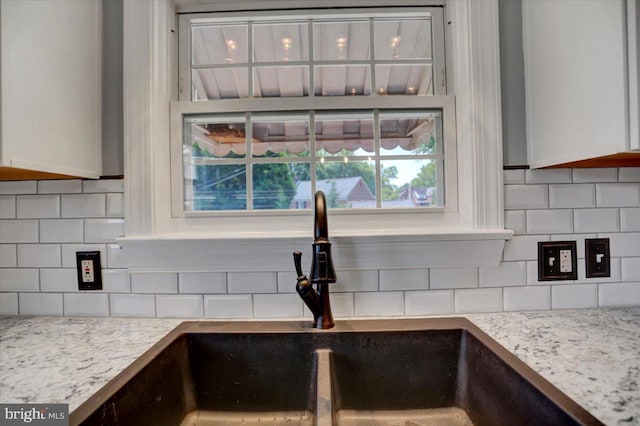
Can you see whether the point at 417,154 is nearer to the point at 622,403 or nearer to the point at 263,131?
the point at 263,131

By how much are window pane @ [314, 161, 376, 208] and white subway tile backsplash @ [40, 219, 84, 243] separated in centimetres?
81

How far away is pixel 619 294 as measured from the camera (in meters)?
0.98

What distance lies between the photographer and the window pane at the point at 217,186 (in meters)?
1.11

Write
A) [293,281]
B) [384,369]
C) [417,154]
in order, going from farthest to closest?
[417,154]
[293,281]
[384,369]

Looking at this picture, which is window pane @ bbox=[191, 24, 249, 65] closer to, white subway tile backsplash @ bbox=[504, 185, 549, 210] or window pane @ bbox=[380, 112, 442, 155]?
window pane @ bbox=[380, 112, 442, 155]

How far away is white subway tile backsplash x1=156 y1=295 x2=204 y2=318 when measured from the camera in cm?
97

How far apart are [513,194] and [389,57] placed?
662mm

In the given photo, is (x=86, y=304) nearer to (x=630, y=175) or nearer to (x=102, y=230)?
(x=102, y=230)

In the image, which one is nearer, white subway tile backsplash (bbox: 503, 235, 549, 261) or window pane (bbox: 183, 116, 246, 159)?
white subway tile backsplash (bbox: 503, 235, 549, 261)

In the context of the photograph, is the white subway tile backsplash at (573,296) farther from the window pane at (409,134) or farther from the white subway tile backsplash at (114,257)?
the white subway tile backsplash at (114,257)

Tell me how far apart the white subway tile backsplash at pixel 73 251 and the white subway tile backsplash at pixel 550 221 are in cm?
140

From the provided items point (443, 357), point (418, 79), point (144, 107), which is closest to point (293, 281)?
Answer: point (443, 357)

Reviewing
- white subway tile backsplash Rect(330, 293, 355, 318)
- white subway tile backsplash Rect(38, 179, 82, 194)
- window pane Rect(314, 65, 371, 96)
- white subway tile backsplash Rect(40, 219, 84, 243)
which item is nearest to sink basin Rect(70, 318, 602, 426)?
white subway tile backsplash Rect(330, 293, 355, 318)

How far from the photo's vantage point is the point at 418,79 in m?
1.13
